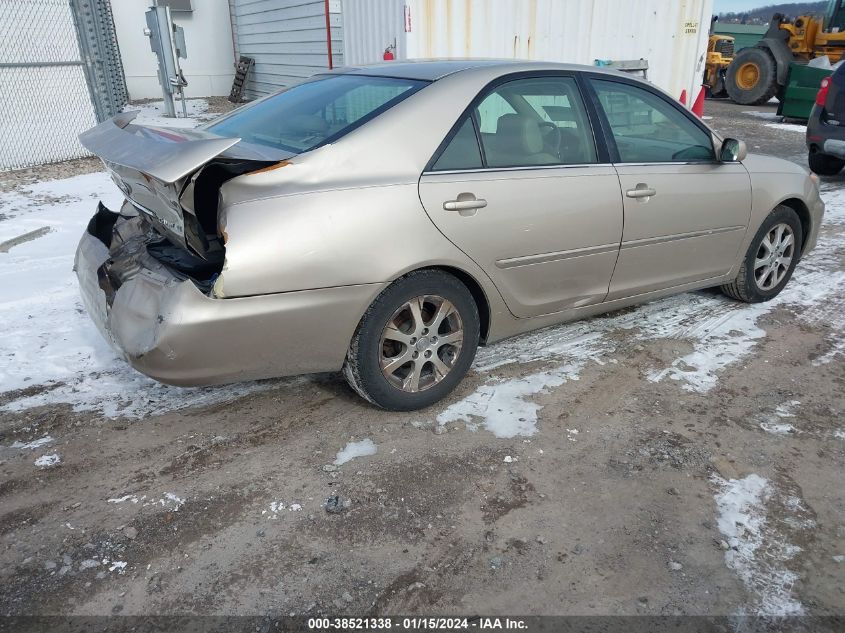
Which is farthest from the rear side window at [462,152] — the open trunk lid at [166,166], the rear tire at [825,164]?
the rear tire at [825,164]

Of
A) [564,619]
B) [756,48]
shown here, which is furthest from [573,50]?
[756,48]

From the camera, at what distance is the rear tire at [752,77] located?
16953mm

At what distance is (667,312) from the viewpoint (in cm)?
458

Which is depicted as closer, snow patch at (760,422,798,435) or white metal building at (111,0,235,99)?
snow patch at (760,422,798,435)

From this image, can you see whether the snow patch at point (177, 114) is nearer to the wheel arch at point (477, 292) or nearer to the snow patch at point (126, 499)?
the wheel arch at point (477, 292)

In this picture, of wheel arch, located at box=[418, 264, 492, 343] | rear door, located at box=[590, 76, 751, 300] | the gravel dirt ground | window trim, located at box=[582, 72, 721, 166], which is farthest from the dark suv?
wheel arch, located at box=[418, 264, 492, 343]

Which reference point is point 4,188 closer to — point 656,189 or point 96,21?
point 96,21

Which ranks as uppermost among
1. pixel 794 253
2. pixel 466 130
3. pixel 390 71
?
pixel 390 71

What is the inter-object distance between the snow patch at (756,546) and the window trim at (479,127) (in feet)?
5.68

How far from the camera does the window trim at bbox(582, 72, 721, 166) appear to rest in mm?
3594

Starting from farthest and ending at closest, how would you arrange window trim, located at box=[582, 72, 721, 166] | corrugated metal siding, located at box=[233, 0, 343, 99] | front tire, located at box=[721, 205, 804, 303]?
1. corrugated metal siding, located at box=[233, 0, 343, 99]
2. front tire, located at box=[721, 205, 804, 303]
3. window trim, located at box=[582, 72, 721, 166]

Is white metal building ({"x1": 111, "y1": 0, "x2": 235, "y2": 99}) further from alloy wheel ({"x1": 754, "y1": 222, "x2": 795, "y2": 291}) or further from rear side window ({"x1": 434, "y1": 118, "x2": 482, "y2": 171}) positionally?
rear side window ({"x1": 434, "y1": 118, "x2": 482, "y2": 171})

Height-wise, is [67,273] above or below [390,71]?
below

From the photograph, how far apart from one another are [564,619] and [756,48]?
1914 cm
